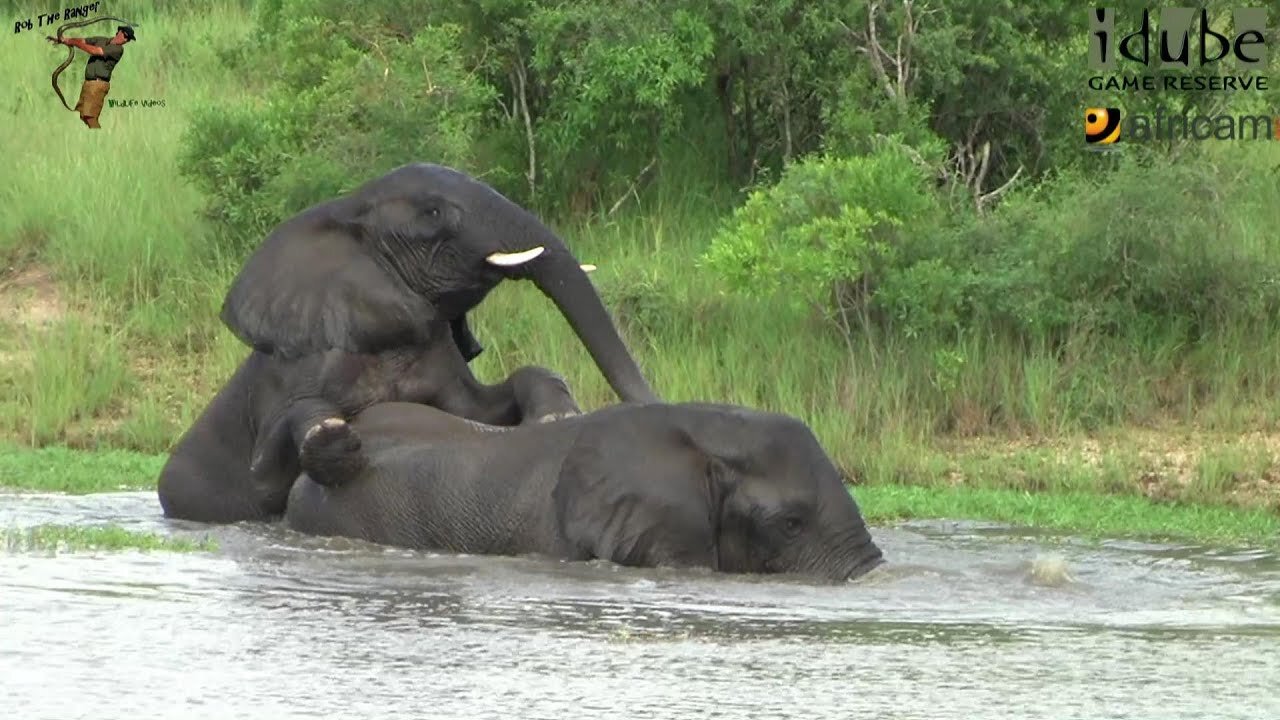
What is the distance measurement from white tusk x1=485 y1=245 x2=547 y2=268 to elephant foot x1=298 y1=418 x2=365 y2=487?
997 millimetres

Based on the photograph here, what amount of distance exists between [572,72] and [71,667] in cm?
940

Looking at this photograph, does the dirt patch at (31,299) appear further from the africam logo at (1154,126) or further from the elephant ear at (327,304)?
the africam logo at (1154,126)

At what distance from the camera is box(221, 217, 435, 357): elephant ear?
11.8 meters

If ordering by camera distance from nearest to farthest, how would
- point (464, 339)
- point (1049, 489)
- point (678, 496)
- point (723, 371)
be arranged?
point (678, 496)
point (464, 339)
point (1049, 489)
point (723, 371)

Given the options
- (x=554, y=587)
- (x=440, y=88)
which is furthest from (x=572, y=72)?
(x=554, y=587)

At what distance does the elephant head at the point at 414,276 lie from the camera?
38.3ft

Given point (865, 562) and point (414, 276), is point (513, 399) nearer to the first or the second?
point (414, 276)

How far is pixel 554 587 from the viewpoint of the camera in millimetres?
9914

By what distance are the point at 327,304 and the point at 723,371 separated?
11.5 feet

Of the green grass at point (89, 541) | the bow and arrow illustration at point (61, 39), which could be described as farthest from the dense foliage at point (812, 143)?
the green grass at point (89, 541)

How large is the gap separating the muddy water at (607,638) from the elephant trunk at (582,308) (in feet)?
4.15

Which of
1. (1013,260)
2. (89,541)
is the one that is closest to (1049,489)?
(1013,260)

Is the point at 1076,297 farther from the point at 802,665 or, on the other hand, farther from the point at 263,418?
the point at 802,665

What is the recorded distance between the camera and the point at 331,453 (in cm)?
1108
